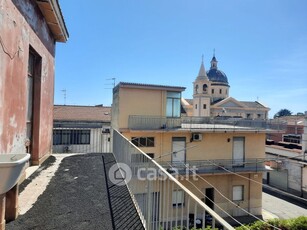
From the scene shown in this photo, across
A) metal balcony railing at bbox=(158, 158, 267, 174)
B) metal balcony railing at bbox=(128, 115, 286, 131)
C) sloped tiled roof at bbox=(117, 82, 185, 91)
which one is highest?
sloped tiled roof at bbox=(117, 82, 185, 91)

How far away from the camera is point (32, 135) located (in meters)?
4.91

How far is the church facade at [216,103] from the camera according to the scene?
36.3 m

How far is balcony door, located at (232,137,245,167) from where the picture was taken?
1468 cm

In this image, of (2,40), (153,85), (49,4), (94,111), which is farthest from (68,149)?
(2,40)

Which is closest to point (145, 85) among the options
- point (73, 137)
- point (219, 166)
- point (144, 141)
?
point (144, 141)

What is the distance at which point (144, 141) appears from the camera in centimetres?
1311

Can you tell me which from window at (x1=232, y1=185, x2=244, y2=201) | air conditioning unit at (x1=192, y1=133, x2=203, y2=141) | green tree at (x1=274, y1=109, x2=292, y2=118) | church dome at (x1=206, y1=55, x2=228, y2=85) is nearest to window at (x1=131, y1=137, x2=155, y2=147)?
air conditioning unit at (x1=192, y1=133, x2=203, y2=141)

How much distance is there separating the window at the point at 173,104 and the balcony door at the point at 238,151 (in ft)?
14.0

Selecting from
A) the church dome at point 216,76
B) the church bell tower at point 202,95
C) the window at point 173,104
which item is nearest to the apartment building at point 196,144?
the window at point 173,104

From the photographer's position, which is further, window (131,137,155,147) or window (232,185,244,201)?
window (232,185,244,201)

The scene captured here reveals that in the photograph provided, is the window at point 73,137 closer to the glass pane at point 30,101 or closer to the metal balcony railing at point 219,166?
the metal balcony railing at point 219,166

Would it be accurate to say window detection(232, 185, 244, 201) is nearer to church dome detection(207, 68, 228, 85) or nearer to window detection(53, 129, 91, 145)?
window detection(53, 129, 91, 145)

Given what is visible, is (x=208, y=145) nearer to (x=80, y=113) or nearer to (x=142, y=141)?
(x=142, y=141)

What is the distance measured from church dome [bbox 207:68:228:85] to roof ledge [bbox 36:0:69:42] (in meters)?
41.5
